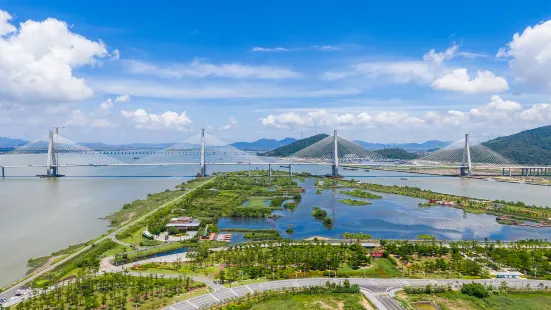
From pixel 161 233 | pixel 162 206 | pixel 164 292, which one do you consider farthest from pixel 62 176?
pixel 164 292

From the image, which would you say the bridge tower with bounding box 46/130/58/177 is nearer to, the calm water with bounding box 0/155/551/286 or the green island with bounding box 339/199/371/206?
the calm water with bounding box 0/155/551/286

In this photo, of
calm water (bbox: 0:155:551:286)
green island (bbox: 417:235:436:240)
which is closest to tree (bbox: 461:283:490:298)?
green island (bbox: 417:235:436:240)

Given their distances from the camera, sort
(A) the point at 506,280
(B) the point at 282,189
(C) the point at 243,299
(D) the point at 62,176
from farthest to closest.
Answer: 1. (D) the point at 62,176
2. (B) the point at 282,189
3. (A) the point at 506,280
4. (C) the point at 243,299

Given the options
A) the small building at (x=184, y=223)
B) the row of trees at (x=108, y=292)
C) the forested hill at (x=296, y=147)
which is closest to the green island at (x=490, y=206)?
the small building at (x=184, y=223)

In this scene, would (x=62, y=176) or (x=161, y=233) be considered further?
(x=62, y=176)

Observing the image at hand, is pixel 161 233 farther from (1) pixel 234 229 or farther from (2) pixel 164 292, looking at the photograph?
(2) pixel 164 292
